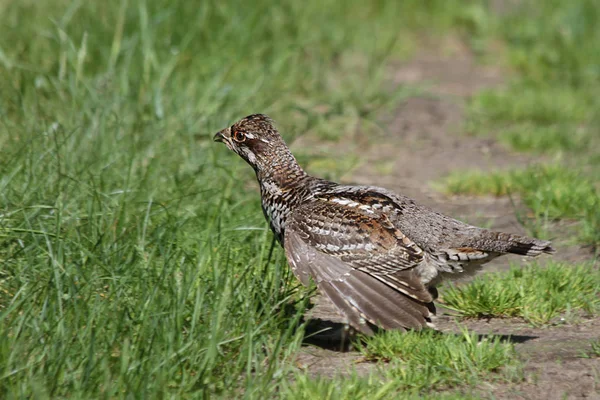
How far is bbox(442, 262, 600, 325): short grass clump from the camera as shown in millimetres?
5957

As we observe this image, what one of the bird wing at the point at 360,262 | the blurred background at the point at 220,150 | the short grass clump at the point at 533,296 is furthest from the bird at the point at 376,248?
the short grass clump at the point at 533,296

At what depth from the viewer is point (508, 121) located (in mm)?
10711

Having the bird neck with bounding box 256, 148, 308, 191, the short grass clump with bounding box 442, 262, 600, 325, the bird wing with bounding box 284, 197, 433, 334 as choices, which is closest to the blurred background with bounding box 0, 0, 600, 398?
the bird wing with bounding box 284, 197, 433, 334

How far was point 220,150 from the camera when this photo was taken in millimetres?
7883

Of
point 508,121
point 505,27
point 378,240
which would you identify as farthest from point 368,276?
point 505,27

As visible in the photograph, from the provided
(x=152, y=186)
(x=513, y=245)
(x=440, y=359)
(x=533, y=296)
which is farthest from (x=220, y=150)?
(x=440, y=359)

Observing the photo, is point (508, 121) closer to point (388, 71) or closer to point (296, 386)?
point (388, 71)

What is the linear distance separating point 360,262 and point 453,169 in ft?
13.0

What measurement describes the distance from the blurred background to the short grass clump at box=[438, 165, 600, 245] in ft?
0.07

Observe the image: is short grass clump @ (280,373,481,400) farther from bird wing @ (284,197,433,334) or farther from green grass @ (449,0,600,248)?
green grass @ (449,0,600,248)

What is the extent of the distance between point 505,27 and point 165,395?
1007 cm

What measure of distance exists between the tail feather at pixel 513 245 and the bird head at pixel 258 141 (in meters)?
1.54

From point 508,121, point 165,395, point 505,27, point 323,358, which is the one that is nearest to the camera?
point 165,395

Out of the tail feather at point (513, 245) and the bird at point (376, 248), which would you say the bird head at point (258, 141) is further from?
the tail feather at point (513, 245)
